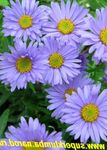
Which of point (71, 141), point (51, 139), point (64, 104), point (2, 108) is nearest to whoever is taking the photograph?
point (51, 139)

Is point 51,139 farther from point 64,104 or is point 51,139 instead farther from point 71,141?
point 71,141

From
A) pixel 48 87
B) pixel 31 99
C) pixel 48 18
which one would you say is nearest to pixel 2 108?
pixel 31 99

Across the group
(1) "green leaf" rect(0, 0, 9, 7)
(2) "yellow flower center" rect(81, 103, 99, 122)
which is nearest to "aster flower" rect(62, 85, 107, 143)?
(2) "yellow flower center" rect(81, 103, 99, 122)

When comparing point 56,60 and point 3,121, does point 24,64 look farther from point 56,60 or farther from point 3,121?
point 3,121

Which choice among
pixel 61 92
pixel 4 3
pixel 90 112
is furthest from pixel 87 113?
pixel 4 3

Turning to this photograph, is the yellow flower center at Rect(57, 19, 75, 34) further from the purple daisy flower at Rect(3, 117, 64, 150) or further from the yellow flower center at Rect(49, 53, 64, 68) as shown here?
the purple daisy flower at Rect(3, 117, 64, 150)

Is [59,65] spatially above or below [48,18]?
below
